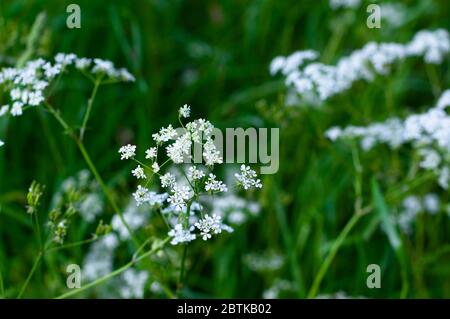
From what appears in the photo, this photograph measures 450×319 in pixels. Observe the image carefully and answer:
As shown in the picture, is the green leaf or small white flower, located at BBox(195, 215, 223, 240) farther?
the green leaf

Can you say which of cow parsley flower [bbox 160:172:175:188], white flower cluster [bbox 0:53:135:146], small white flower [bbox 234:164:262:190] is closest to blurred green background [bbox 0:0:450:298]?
white flower cluster [bbox 0:53:135:146]

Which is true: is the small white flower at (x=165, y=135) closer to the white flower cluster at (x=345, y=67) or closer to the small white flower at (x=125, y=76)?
the small white flower at (x=125, y=76)

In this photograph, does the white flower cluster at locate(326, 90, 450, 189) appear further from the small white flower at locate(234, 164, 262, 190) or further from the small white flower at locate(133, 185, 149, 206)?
the small white flower at locate(133, 185, 149, 206)

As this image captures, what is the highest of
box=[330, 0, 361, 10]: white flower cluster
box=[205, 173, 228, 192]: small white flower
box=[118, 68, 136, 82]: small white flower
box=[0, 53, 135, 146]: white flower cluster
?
box=[330, 0, 361, 10]: white flower cluster

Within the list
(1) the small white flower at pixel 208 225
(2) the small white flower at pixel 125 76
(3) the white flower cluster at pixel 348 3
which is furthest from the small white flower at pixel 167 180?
(3) the white flower cluster at pixel 348 3

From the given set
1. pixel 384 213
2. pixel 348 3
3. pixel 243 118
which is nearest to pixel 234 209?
pixel 243 118
